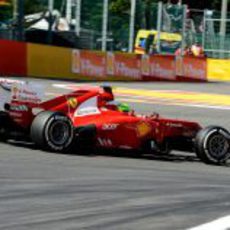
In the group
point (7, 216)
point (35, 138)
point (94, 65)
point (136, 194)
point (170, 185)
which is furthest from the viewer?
point (94, 65)

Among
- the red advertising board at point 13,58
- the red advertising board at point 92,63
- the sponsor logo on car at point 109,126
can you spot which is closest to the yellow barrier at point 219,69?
the red advertising board at point 92,63

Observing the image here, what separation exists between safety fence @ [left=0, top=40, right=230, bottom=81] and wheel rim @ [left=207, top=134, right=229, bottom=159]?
17676 mm

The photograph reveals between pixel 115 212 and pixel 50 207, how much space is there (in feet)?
1.73

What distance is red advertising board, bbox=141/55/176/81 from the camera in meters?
33.3

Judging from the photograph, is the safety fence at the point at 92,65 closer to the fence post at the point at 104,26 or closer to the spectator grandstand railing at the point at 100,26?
the fence post at the point at 104,26

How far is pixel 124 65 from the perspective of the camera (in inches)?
1280

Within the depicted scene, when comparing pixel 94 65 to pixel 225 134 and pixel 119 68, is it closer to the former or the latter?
pixel 119 68

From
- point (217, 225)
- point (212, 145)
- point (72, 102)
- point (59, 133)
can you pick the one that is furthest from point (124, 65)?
point (217, 225)

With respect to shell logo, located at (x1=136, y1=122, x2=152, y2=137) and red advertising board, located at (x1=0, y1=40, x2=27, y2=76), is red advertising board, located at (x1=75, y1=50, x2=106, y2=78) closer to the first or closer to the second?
red advertising board, located at (x1=0, y1=40, x2=27, y2=76)

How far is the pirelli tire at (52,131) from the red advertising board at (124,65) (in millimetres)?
20993

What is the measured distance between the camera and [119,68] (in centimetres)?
3228

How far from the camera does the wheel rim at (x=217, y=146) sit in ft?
37.0

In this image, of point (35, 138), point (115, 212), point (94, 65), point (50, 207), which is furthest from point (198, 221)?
point (94, 65)

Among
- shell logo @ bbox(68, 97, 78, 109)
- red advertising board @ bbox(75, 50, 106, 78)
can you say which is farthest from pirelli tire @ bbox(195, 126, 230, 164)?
red advertising board @ bbox(75, 50, 106, 78)
